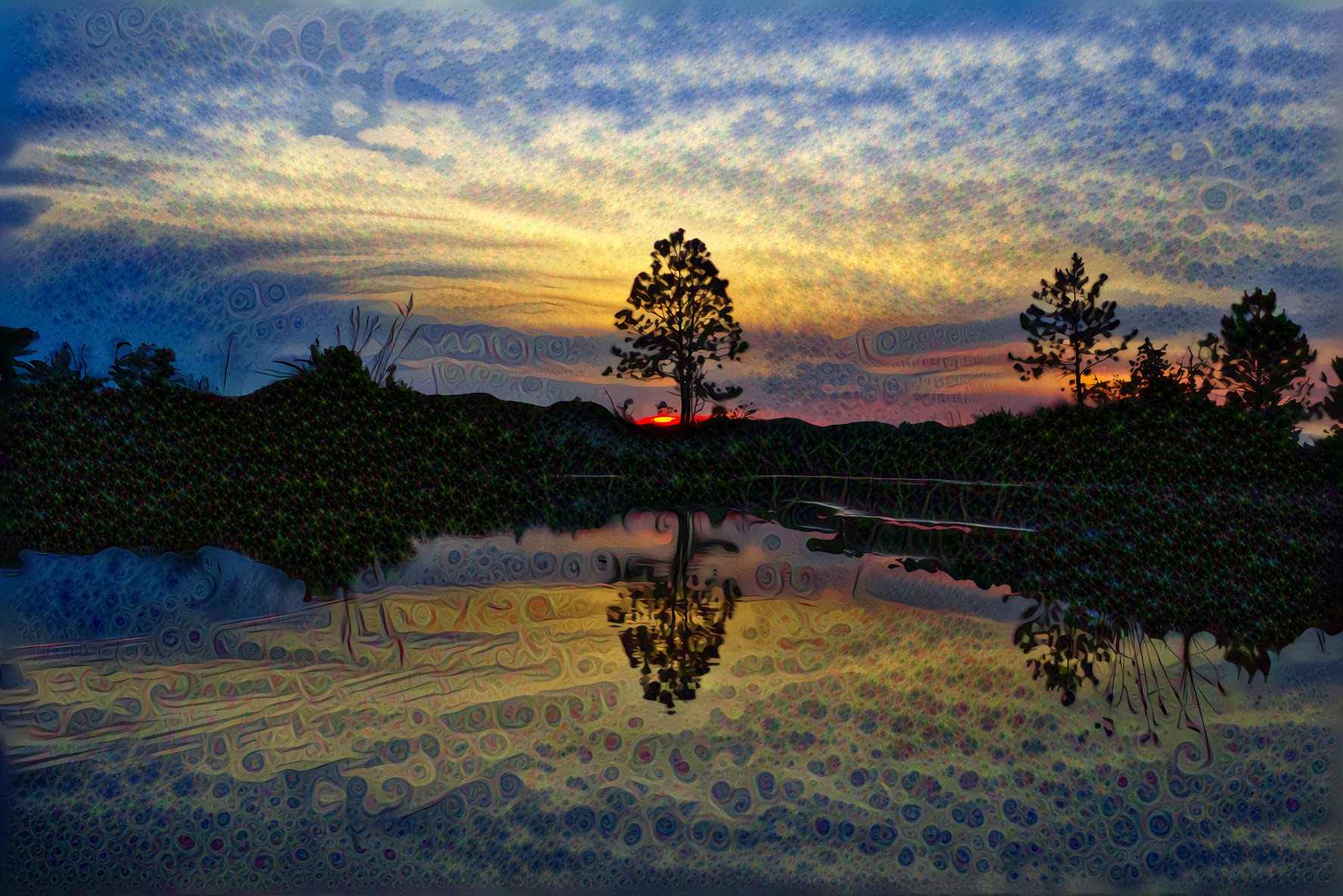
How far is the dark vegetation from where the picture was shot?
4512 millimetres

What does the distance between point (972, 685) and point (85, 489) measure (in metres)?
5.16

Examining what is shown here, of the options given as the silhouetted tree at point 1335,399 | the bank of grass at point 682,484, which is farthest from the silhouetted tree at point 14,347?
the silhouetted tree at point 1335,399

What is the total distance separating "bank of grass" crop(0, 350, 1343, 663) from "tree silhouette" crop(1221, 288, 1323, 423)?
0.15 metres

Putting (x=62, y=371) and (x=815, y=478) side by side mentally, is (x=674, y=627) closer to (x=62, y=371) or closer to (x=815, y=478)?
(x=815, y=478)

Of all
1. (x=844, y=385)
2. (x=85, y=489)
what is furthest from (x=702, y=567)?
(x=85, y=489)

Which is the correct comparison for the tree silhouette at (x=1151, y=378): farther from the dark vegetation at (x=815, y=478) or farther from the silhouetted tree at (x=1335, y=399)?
the silhouetted tree at (x=1335, y=399)

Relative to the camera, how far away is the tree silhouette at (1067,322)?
4469 millimetres

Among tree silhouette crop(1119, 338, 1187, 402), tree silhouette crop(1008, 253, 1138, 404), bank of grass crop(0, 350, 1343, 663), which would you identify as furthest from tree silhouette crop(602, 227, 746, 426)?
tree silhouette crop(1119, 338, 1187, 402)

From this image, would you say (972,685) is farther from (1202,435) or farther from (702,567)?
(1202,435)

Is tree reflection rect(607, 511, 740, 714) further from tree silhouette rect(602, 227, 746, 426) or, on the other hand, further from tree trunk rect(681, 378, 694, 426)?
tree silhouette rect(602, 227, 746, 426)

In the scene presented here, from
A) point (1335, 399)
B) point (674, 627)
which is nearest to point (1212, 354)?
point (1335, 399)

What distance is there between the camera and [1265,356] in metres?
4.48

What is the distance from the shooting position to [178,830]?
13.5 ft

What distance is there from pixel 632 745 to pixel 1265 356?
153 inches
